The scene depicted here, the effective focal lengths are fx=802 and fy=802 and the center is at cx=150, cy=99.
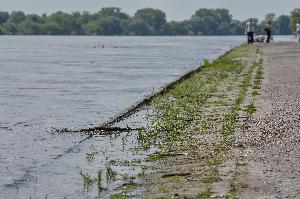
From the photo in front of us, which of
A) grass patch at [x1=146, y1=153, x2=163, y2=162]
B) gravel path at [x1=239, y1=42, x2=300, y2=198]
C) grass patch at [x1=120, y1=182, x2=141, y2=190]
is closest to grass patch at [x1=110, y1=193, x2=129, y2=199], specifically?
grass patch at [x1=120, y1=182, x2=141, y2=190]

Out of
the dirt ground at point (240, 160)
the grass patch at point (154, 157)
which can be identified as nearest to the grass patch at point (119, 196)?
the dirt ground at point (240, 160)

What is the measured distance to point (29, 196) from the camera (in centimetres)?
1224

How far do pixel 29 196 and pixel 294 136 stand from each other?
6513mm

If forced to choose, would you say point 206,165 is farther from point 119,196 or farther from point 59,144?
point 59,144

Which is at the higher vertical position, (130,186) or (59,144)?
(130,186)

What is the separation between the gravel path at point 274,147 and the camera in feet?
39.2

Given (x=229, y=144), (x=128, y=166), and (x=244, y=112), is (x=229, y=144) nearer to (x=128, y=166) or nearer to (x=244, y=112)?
(x=128, y=166)

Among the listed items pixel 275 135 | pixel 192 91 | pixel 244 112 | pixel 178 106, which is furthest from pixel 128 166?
pixel 192 91

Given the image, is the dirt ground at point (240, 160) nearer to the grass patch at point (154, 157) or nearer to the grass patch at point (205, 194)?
the grass patch at point (205, 194)

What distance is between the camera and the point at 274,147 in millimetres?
15352

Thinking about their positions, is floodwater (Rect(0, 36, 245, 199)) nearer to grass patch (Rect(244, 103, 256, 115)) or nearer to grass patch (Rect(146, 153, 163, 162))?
grass patch (Rect(146, 153, 163, 162))

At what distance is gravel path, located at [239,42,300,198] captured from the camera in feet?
39.2

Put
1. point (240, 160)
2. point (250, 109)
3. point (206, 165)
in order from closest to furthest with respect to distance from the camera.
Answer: point (206, 165), point (240, 160), point (250, 109)

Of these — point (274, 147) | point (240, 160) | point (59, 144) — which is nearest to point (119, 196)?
point (240, 160)
